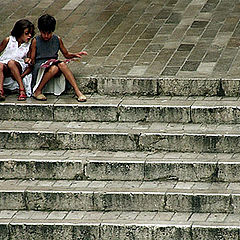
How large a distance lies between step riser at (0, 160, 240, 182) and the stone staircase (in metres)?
0.01

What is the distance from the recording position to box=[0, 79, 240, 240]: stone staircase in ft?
32.4

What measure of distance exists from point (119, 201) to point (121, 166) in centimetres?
47

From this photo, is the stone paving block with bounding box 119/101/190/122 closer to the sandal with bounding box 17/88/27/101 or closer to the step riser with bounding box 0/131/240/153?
the step riser with bounding box 0/131/240/153

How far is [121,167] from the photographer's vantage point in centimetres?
1035

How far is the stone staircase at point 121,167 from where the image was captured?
32.4ft

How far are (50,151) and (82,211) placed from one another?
1.01 metres

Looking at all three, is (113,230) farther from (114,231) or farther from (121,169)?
(121,169)

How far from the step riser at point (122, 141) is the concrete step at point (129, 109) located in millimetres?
414

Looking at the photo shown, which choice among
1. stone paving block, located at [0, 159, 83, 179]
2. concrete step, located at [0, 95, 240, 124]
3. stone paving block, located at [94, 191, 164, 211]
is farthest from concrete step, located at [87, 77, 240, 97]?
stone paving block, located at [94, 191, 164, 211]

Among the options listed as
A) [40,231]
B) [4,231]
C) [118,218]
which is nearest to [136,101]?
[118,218]

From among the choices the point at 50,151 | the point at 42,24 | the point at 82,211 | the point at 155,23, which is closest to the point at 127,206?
the point at 82,211

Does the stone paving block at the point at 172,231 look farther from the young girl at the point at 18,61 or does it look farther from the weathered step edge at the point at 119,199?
the young girl at the point at 18,61

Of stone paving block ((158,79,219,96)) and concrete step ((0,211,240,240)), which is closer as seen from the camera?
concrete step ((0,211,240,240))

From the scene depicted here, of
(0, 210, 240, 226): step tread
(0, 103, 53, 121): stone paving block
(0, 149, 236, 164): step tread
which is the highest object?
(0, 103, 53, 121): stone paving block
